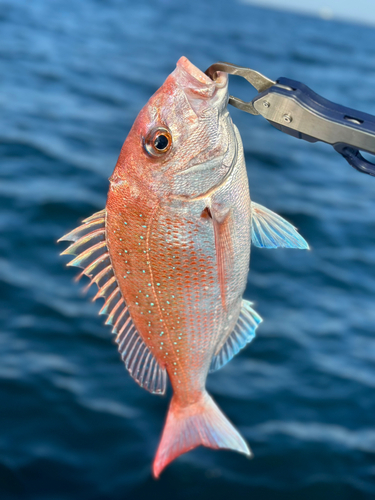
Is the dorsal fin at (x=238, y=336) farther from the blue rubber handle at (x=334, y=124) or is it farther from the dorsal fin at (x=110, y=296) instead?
the blue rubber handle at (x=334, y=124)

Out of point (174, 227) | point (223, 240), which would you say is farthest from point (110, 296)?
point (223, 240)

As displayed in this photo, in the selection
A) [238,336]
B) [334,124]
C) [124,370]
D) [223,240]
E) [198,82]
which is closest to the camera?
[334,124]

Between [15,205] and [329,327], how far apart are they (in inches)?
177

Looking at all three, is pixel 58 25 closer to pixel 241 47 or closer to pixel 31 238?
pixel 241 47

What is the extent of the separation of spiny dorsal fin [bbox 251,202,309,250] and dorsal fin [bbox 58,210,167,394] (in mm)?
667

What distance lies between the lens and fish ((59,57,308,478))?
2.10 m

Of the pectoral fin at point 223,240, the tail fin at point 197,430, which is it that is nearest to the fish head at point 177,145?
the pectoral fin at point 223,240

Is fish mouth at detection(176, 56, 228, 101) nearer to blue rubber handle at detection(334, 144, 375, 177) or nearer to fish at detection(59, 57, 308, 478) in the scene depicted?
fish at detection(59, 57, 308, 478)

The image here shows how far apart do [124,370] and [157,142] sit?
3.60 m

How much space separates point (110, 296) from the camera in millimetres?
2230

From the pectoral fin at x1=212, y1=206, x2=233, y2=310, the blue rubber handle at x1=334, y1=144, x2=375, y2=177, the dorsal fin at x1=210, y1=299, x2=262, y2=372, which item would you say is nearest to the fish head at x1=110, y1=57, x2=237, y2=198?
the pectoral fin at x1=212, y1=206, x2=233, y2=310

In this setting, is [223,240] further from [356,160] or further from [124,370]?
[124,370]

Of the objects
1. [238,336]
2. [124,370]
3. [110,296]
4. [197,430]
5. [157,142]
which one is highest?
[157,142]

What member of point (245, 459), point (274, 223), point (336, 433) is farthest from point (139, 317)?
point (336, 433)
